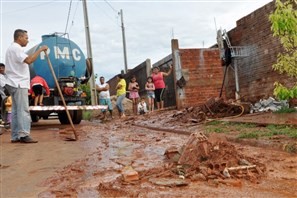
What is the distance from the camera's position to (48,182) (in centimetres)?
355

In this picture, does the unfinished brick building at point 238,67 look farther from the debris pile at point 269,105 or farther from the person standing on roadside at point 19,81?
the person standing on roadside at point 19,81

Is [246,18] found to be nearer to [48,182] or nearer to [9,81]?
[9,81]

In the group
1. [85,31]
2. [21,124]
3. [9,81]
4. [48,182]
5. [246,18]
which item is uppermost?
[85,31]

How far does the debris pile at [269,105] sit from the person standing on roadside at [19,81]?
532 cm

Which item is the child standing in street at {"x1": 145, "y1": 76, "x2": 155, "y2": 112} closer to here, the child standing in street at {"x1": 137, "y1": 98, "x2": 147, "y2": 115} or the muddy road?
the child standing in street at {"x1": 137, "y1": 98, "x2": 147, "y2": 115}

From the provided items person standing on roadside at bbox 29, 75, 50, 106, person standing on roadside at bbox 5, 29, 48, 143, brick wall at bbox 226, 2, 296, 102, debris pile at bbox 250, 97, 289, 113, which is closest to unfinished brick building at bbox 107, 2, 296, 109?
brick wall at bbox 226, 2, 296, 102

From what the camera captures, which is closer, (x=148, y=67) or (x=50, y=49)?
(x=50, y=49)

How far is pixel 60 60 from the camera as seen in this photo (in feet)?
33.2

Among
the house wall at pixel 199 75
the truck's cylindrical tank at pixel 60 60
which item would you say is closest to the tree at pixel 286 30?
the truck's cylindrical tank at pixel 60 60

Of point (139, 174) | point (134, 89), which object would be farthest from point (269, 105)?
point (139, 174)

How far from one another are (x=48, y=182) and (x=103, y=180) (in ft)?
1.82

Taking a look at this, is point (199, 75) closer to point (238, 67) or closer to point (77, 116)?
point (238, 67)

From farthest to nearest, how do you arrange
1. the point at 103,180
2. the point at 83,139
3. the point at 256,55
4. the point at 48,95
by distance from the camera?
the point at 256,55
the point at 48,95
the point at 83,139
the point at 103,180

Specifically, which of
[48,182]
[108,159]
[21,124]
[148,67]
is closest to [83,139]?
[21,124]
